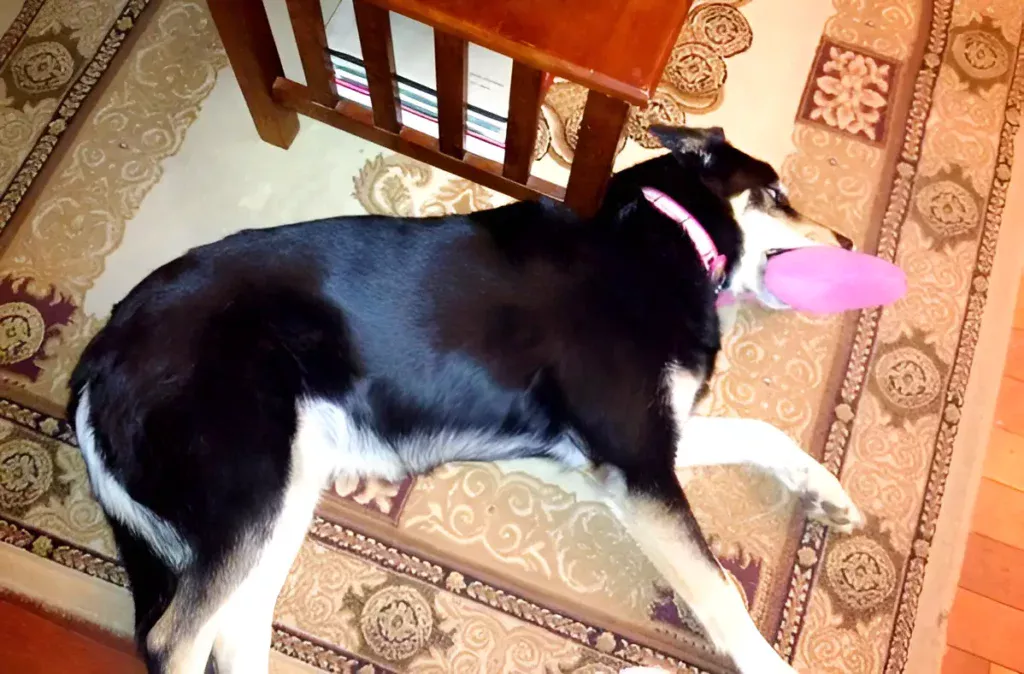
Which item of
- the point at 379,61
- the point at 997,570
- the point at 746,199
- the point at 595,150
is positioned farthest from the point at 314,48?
the point at 997,570

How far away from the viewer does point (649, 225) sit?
1.55m

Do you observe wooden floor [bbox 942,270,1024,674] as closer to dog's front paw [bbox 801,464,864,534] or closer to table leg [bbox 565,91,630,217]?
dog's front paw [bbox 801,464,864,534]

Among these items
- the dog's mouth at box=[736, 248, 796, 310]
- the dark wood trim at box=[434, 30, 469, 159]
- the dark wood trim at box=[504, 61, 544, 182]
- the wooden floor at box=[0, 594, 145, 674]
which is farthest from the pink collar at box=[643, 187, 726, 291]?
the wooden floor at box=[0, 594, 145, 674]

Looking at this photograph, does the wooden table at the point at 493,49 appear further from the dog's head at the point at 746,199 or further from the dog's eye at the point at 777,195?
the dog's eye at the point at 777,195

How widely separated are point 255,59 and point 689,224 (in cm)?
91

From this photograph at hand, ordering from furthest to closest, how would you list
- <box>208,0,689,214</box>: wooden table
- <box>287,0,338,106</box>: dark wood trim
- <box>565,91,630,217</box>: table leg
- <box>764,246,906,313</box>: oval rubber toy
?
1. <box>764,246,906,313</box>: oval rubber toy
2. <box>287,0,338,106</box>: dark wood trim
3. <box>565,91,630,217</box>: table leg
4. <box>208,0,689,214</box>: wooden table

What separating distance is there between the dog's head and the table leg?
148 millimetres

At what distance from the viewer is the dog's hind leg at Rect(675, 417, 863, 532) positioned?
5.42ft

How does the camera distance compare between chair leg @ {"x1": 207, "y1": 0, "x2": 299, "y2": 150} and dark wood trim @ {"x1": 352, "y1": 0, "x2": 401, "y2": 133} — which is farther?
chair leg @ {"x1": 207, "y1": 0, "x2": 299, "y2": 150}

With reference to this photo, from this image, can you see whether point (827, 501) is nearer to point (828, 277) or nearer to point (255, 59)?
point (828, 277)

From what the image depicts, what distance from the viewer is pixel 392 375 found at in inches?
56.6

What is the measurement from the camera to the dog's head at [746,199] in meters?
1.60

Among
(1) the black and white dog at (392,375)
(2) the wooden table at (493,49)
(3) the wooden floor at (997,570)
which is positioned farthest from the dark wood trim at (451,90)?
(3) the wooden floor at (997,570)

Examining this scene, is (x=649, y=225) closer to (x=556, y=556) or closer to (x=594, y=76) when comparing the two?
(x=594, y=76)
